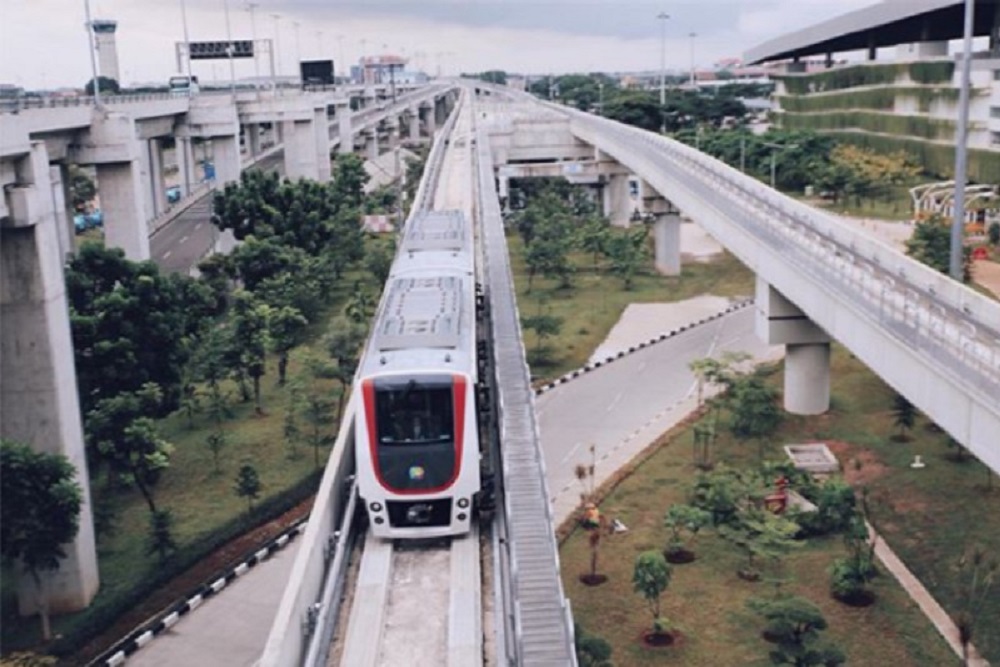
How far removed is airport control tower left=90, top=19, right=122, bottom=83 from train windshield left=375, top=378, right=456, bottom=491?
85550 millimetres

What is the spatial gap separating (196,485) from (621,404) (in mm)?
14078

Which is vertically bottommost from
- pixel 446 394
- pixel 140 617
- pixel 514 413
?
pixel 140 617

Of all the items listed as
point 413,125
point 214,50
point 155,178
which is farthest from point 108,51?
point 413,125

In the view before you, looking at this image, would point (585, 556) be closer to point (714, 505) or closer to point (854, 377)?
point (714, 505)

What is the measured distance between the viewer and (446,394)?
1919 cm

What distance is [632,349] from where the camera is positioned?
4494cm

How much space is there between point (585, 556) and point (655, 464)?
6.58m

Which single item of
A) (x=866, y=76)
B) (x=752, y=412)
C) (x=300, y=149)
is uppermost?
(x=866, y=76)

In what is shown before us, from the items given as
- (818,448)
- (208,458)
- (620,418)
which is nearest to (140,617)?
(208,458)

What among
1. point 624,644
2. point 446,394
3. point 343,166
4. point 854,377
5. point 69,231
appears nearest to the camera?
point 446,394

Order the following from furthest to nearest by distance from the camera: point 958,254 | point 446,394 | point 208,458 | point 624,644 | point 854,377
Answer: point 854,377
point 208,458
point 958,254
point 624,644
point 446,394

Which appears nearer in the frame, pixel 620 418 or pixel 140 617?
pixel 140 617

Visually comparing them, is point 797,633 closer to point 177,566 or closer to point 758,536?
point 758,536

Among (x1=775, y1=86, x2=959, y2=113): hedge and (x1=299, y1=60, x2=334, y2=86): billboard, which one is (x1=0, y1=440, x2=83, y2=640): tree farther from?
(x1=299, y1=60, x2=334, y2=86): billboard
